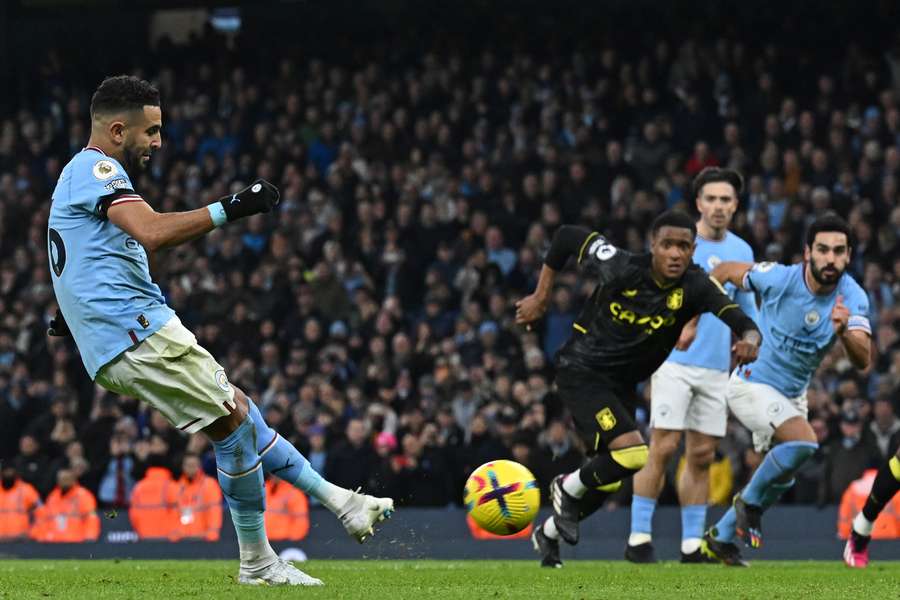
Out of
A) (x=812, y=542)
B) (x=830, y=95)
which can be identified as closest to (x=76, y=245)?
(x=812, y=542)

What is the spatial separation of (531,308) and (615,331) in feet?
2.11

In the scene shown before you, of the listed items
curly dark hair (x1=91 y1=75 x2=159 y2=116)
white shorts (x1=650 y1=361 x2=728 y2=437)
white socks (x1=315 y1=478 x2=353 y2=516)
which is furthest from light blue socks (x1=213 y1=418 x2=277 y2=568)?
white shorts (x1=650 y1=361 x2=728 y2=437)

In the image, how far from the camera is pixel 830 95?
20.6 meters

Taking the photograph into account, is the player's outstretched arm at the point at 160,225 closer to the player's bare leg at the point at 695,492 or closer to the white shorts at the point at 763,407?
the white shorts at the point at 763,407

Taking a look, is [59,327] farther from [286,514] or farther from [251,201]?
[286,514]

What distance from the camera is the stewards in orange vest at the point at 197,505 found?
54.0ft

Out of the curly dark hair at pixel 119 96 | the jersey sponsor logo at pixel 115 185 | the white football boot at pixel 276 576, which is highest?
the curly dark hair at pixel 119 96

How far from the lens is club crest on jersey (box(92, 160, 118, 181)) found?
23.6 ft

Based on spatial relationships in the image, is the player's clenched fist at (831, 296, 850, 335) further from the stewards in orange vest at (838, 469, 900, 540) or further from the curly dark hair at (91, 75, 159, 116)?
the stewards in orange vest at (838, 469, 900, 540)

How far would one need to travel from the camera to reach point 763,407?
10.4 m

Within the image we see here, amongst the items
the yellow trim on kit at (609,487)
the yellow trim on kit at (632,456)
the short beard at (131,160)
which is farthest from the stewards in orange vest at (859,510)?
the short beard at (131,160)

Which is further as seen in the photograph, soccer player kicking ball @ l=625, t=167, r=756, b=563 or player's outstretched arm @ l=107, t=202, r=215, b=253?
soccer player kicking ball @ l=625, t=167, r=756, b=563

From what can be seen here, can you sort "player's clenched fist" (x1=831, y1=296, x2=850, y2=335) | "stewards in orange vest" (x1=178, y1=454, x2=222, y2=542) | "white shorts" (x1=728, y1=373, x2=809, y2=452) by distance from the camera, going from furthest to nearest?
"stewards in orange vest" (x1=178, y1=454, x2=222, y2=542)
"white shorts" (x1=728, y1=373, x2=809, y2=452)
"player's clenched fist" (x1=831, y1=296, x2=850, y2=335)

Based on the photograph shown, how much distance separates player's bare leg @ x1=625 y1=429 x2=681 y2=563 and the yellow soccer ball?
7.30 ft
